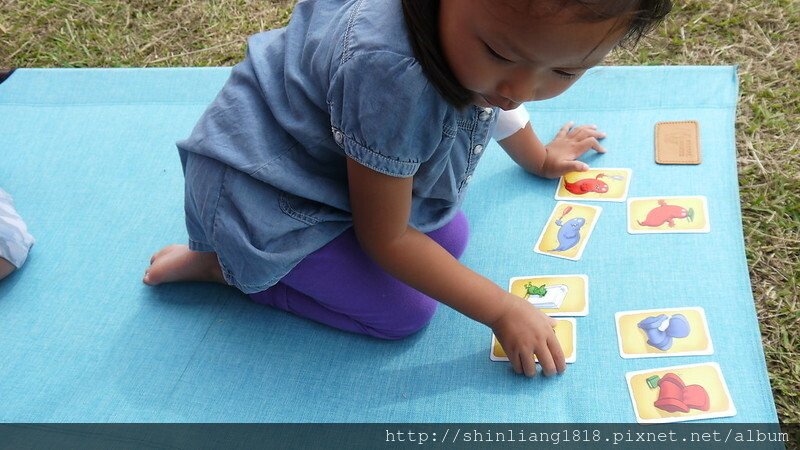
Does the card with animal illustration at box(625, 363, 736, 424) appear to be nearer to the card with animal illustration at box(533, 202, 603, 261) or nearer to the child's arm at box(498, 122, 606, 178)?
the card with animal illustration at box(533, 202, 603, 261)

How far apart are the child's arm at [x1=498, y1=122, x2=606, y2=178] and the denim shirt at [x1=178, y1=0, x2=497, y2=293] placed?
311 mm

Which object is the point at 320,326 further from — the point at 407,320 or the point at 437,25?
the point at 437,25

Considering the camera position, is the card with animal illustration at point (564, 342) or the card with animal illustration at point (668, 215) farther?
the card with animal illustration at point (668, 215)

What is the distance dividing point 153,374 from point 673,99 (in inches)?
59.8

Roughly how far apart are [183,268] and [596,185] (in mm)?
1024

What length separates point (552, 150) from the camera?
2094mm

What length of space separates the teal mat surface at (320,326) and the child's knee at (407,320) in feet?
0.08

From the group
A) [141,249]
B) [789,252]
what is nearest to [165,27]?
[141,249]

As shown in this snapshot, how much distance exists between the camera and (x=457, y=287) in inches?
63.4

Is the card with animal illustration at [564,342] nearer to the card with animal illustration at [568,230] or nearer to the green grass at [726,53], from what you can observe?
the card with animal illustration at [568,230]

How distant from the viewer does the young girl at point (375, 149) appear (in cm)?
122

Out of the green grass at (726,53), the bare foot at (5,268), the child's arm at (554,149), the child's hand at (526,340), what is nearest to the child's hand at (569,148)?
the child's arm at (554,149)

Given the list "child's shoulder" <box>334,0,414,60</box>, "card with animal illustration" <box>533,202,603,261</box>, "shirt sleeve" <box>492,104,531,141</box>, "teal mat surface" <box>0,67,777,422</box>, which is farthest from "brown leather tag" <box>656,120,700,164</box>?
"child's shoulder" <box>334,0,414,60</box>

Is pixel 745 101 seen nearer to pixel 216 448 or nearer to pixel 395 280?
pixel 395 280
